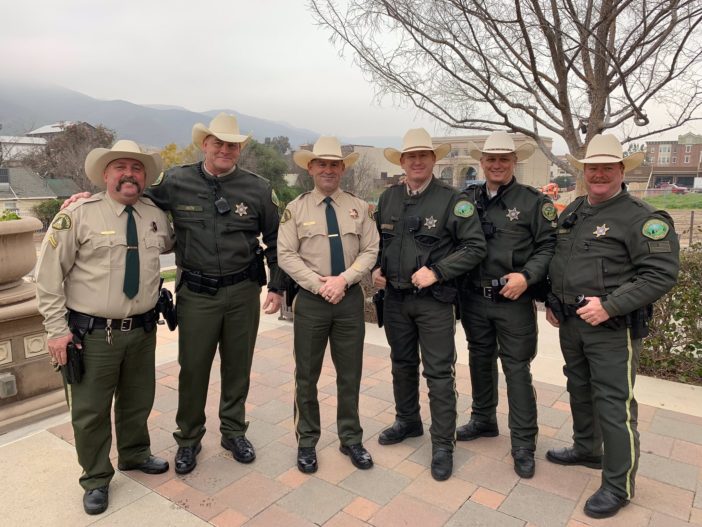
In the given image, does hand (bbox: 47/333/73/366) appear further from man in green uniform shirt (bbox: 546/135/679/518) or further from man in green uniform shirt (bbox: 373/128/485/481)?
man in green uniform shirt (bbox: 546/135/679/518)

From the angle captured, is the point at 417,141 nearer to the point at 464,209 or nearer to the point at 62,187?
the point at 464,209

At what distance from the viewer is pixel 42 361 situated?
409 centimetres

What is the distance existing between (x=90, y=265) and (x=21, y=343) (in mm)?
1702

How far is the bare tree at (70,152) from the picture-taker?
35.2m

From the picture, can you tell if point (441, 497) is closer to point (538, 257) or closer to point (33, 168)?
point (538, 257)

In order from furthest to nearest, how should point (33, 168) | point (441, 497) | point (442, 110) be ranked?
point (33, 168) < point (442, 110) < point (441, 497)

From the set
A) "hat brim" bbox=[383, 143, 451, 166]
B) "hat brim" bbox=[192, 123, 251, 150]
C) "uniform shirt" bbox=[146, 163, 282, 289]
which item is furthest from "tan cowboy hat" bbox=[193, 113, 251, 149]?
"hat brim" bbox=[383, 143, 451, 166]

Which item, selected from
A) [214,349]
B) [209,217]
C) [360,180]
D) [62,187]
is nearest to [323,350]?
[214,349]

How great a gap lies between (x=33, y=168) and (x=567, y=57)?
166ft

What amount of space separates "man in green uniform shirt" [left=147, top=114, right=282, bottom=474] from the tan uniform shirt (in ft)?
0.83

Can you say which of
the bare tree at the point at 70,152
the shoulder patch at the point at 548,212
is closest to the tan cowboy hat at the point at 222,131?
the shoulder patch at the point at 548,212

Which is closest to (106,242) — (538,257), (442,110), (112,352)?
(112,352)

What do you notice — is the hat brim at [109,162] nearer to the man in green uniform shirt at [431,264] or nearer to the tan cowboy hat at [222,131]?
the tan cowboy hat at [222,131]

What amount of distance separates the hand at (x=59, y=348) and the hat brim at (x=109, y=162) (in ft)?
2.82
